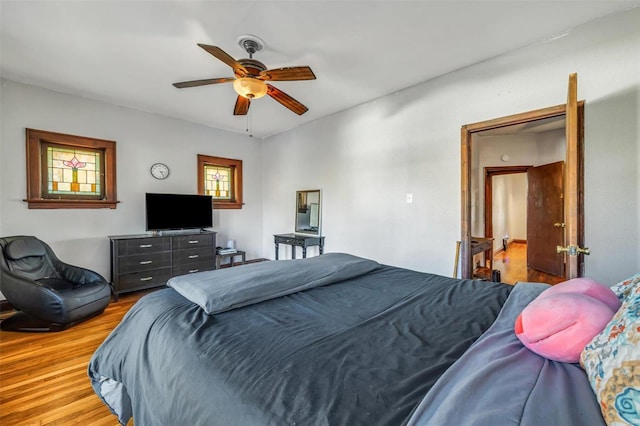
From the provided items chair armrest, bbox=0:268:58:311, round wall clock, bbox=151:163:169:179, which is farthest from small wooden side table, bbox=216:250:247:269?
chair armrest, bbox=0:268:58:311

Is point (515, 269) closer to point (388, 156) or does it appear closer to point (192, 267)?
point (388, 156)

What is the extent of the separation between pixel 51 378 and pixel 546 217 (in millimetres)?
6271

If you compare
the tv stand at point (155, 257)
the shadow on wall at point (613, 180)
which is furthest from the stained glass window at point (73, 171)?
the shadow on wall at point (613, 180)

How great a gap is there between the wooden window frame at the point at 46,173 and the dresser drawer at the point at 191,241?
3.18 ft

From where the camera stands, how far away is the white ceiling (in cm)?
197

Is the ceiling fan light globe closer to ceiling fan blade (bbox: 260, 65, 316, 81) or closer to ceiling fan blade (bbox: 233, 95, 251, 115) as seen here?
ceiling fan blade (bbox: 260, 65, 316, 81)

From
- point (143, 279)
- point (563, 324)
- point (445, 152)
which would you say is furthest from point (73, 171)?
Answer: point (563, 324)

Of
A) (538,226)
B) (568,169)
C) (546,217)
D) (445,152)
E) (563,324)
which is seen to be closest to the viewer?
(563,324)

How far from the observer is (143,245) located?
3.59m

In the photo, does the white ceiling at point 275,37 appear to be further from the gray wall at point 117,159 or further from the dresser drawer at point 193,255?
the dresser drawer at point 193,255

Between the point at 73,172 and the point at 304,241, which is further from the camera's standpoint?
the point at 304,241

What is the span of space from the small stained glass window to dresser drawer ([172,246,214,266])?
1.32 m

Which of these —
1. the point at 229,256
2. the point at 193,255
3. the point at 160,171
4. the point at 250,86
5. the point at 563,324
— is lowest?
the point at 229,256

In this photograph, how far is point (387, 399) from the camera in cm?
70
